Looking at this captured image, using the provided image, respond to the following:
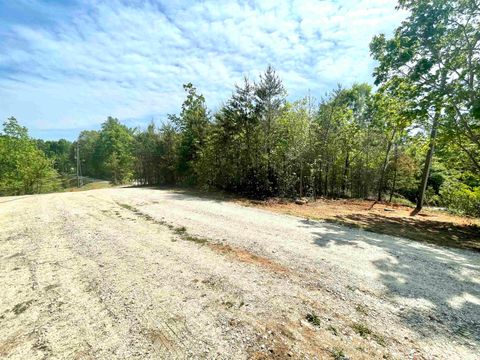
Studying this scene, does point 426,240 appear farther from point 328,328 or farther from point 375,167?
point 375,167

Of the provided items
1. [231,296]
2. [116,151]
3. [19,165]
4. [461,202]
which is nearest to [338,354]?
[231,296]

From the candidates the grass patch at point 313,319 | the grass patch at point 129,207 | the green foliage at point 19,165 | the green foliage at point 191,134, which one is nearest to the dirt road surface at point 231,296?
the grass patch at point 313,319

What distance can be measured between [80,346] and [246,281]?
6.30 ft

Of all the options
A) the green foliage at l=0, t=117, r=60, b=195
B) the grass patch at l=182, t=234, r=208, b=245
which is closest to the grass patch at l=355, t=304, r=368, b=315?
the grass patch at l=182, t=234, r=208, b=245

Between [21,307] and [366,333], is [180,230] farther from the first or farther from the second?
[366,333]

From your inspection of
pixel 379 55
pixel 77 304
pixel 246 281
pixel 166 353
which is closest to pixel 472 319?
pixel 246 281

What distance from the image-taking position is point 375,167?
1653cm

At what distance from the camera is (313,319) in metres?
2.61

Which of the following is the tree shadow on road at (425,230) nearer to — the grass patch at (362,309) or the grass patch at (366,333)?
the grass patch at (362,309)

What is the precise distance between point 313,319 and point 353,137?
15.3 m

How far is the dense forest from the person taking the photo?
23.9ft

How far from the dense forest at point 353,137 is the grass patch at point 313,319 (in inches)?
263

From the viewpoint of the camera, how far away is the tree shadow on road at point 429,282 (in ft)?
8.42

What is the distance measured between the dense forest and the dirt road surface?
4918mm
